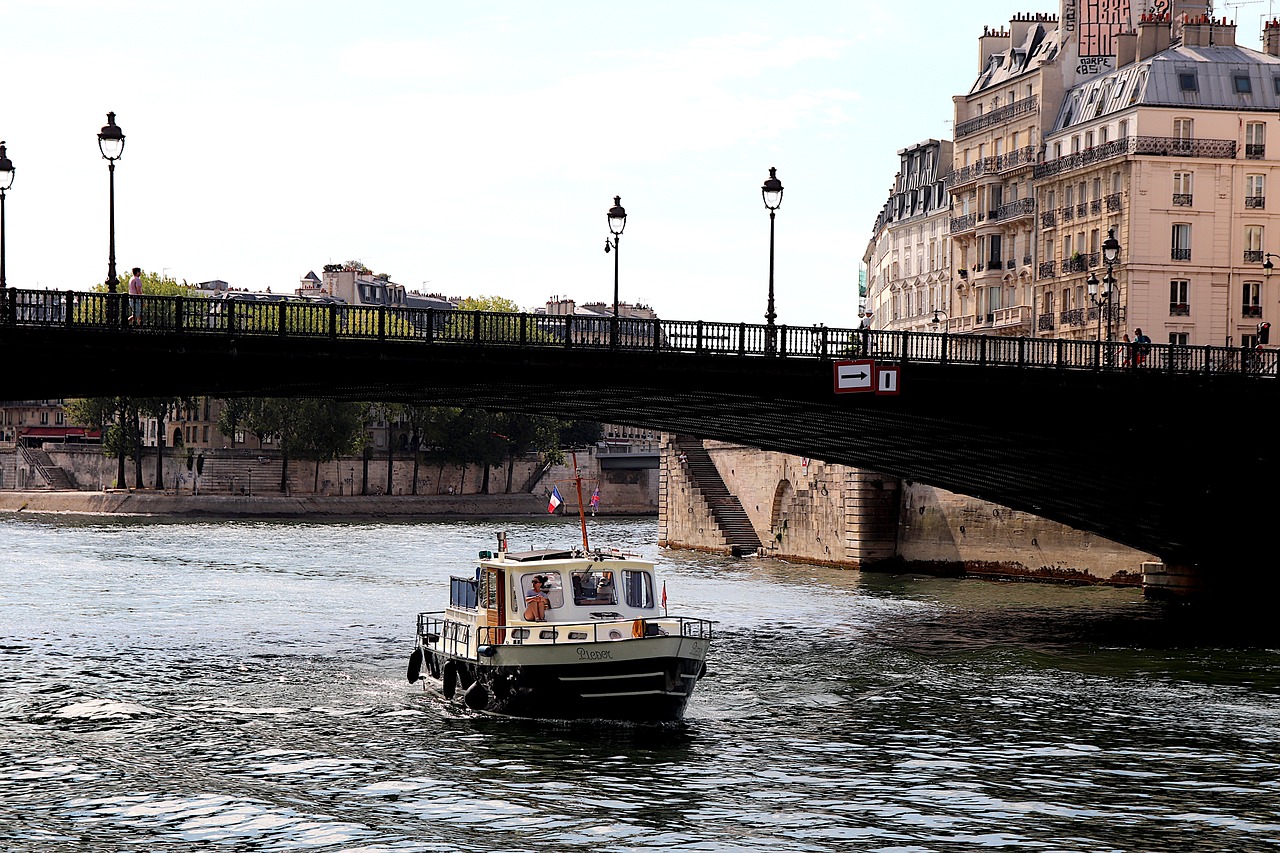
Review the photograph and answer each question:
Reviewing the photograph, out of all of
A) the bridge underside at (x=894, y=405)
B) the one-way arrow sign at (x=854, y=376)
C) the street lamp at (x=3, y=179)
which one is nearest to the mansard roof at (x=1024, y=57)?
the bridge underside at (x=894, y=405)

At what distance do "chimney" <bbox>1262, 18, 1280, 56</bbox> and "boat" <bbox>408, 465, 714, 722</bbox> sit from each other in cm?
5945

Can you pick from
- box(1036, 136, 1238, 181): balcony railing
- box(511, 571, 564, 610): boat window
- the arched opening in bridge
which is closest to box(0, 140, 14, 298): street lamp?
box(511, 571, 564, 610): boat window

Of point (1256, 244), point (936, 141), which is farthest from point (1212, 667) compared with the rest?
point (936, 141)

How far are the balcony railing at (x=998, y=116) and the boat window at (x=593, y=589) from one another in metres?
61.5

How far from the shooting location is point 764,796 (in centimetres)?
2717

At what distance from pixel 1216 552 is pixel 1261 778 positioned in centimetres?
2818

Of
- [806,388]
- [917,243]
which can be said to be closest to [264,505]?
[917,243]

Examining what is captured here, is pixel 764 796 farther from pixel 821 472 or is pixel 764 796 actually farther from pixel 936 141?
pixel 936 141

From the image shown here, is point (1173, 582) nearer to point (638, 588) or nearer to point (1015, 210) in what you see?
point (638, 588)

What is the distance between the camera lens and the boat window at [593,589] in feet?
111

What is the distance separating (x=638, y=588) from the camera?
112 ft

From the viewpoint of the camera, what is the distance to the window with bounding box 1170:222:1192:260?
81000 mm

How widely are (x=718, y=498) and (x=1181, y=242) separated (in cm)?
2426

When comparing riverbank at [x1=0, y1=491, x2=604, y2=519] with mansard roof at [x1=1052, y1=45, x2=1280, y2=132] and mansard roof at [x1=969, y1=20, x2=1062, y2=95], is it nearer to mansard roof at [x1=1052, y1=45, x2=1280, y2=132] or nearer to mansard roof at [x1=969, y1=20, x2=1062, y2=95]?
mansard roof at [x1=969, y1=20, x2=1062, y2=95]
